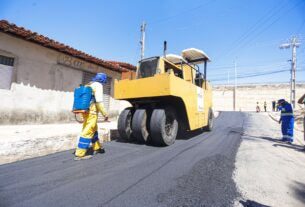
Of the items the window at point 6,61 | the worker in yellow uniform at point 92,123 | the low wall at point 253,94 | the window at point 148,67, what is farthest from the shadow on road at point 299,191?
the low wall at point 253,94

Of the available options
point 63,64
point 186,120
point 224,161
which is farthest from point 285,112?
point 63,64

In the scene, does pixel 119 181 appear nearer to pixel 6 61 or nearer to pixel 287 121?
pixel 6 61

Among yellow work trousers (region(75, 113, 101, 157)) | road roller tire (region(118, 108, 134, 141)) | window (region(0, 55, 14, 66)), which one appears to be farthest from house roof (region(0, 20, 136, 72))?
yellow work trousers (region(75, 113, 101, 157))

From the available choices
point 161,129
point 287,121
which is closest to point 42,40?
point 161,129

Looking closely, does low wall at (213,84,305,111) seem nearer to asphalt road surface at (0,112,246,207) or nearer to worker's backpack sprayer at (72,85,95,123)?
asphalt road surface at (0,112,246,207)

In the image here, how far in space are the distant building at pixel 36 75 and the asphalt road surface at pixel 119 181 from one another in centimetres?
400

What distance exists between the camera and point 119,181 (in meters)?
2.46

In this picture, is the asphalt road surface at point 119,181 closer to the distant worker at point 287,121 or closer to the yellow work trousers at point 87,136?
the yellow work trousers at point 87,136

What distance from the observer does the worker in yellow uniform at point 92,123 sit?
3510 mm

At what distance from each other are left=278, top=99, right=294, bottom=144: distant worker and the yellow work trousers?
20.1 feet

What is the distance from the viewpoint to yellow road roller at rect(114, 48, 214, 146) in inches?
181

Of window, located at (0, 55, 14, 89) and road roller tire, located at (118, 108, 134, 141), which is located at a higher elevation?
window, located at (0, 55, 14, 89)

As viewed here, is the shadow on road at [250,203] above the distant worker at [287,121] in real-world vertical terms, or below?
below

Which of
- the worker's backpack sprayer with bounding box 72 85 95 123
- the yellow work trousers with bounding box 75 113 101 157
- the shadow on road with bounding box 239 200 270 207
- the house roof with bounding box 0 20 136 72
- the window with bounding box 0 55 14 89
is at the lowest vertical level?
the shadow on road with bounding box 239 200 270 207
